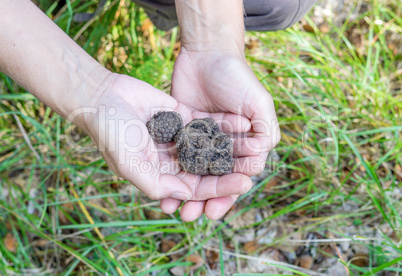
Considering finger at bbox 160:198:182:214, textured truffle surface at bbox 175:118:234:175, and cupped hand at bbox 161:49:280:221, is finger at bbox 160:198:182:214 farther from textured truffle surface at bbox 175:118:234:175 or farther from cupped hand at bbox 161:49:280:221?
textured truffle surface at bbox 175:118:234:175

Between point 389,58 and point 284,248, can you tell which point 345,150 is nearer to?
point 284,248

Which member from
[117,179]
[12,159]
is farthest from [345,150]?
[12,159]

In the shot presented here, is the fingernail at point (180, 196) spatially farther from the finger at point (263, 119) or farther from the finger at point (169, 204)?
the finger at point (263, 119)

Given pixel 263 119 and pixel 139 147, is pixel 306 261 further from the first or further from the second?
pixel 139 147

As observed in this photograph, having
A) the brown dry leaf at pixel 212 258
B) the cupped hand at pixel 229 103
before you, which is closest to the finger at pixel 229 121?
the cupped hand at pixel 229 103

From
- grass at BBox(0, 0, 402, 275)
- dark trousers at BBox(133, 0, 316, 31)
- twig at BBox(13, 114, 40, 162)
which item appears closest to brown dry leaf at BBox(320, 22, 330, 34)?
grass at BBox(0, 0, 402, 275)

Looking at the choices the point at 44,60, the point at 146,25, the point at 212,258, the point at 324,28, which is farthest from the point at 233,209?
the point at 324,28
